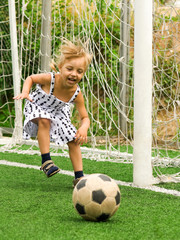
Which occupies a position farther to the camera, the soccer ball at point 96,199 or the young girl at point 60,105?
the young girl at point 60,105

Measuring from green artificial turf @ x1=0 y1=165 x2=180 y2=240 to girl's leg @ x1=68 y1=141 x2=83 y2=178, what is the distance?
0.13 m

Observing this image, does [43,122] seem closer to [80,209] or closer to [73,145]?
[73,145]

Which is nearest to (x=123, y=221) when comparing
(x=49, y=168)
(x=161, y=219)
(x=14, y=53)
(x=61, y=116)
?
(x=161, y=219)

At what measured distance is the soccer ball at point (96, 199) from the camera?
7.92ft

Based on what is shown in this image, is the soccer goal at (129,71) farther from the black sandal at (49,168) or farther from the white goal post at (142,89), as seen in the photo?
the black sandal at (49,168)

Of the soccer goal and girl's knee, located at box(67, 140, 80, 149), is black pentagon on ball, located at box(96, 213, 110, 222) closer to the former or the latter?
the soccer goal

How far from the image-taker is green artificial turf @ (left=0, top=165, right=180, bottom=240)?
87.0 inches

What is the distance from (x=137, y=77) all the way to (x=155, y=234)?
149cm

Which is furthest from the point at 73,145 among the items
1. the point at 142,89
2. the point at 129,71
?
the point at 129,71

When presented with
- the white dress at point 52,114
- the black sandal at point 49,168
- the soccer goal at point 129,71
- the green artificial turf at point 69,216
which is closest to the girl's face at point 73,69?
the white dress at point 52,114

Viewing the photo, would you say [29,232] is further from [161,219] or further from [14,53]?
[14,53]

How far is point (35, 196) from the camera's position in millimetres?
3145

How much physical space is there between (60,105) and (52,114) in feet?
0.31

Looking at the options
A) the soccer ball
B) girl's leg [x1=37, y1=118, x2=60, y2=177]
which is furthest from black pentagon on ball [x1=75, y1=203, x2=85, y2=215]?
girl's leg [x1=37, y1=118, x2=60, y2=177]
